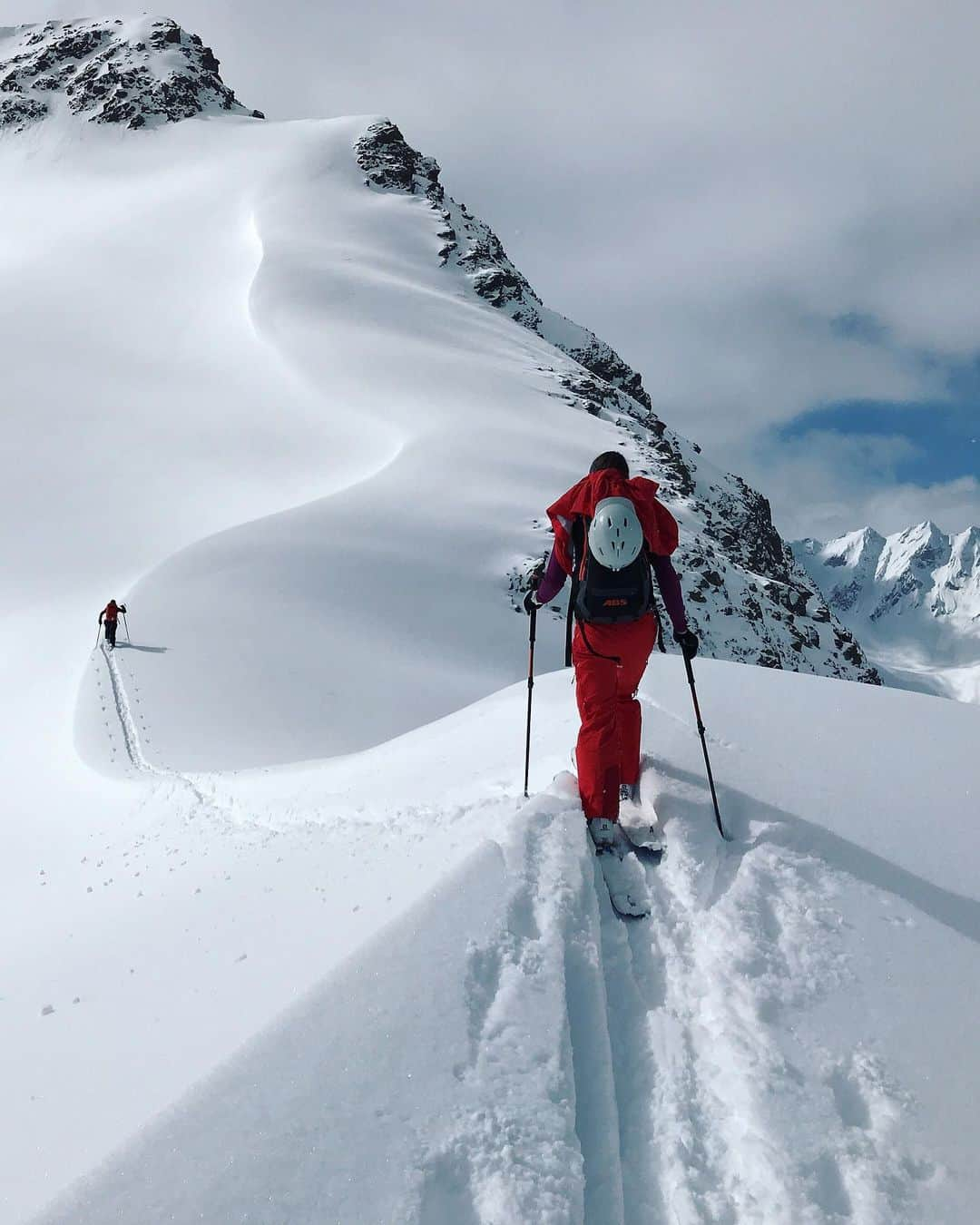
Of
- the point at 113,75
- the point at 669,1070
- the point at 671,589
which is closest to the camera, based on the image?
the point at 669,1070

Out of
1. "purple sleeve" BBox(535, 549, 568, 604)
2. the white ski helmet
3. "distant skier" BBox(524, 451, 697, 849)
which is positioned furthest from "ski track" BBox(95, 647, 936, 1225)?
"purple sleeve" BBox(535, 549, 568, 604)

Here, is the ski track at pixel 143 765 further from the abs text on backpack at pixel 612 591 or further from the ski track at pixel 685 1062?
the ski track at pixel 685 1062

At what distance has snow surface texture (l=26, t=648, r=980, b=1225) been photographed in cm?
236

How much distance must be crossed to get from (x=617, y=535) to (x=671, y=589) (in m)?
0.74

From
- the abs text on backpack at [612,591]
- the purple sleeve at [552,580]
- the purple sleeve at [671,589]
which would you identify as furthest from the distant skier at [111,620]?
the purple sleeve at [671,589]

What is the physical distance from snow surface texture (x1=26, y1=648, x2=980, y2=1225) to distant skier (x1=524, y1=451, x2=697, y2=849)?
0.30m

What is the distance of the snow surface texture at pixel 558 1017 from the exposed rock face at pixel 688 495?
2039cm

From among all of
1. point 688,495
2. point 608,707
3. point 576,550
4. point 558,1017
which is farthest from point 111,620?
point 688,495

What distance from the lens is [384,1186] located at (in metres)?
2.25

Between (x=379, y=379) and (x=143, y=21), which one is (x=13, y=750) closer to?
(x=379, y=379)

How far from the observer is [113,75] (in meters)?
97.0

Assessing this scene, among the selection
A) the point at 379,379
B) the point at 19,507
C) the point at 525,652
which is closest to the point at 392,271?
the point at 379,379

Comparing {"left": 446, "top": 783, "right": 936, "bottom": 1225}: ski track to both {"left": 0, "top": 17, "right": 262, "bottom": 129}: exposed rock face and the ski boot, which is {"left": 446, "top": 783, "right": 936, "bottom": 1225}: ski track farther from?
{"left": 0, "top": 17, "right": 262, "bottom": 129}: exposed rock face

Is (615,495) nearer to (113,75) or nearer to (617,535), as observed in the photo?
(617,535)
